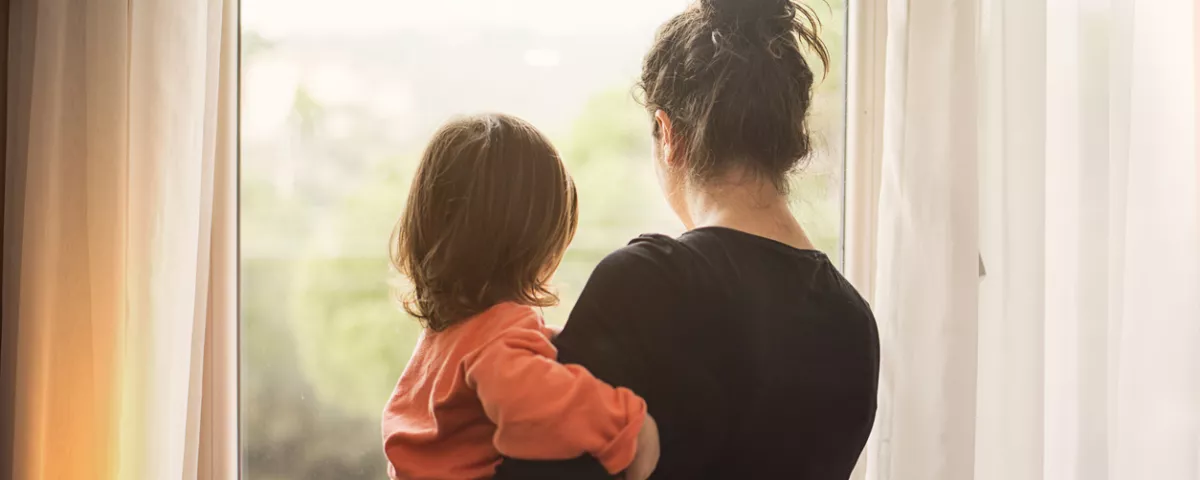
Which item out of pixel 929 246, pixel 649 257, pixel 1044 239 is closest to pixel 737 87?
pixel 649 257

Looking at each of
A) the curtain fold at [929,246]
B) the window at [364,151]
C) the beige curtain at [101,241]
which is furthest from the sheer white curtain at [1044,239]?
the beige curtain at [101,241]

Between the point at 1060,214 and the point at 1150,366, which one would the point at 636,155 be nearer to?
the point at 1060,214

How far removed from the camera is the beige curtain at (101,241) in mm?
1409

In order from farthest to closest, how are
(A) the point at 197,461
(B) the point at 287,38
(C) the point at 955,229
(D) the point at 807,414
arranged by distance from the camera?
(B) the point at 287,38 → (A) the point at 197,461 → (C) the point at 955,229 → (D) the point at 807,414

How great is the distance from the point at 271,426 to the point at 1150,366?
158 centimetres

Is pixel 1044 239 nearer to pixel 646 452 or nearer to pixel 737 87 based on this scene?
pixel 737 87

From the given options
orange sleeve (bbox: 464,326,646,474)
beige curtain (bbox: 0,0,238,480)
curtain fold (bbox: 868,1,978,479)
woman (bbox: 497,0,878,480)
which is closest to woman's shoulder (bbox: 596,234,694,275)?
woman (bbox: 497,0,878,480)

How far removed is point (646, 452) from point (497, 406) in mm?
164

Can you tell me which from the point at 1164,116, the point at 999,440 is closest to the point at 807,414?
the point at 999,440

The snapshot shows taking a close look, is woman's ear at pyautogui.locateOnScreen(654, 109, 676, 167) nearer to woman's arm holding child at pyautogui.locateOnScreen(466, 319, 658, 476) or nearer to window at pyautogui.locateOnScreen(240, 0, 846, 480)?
woman's arm holding child at pyautogui.locateOnScreen(466, 319, 658, 476)

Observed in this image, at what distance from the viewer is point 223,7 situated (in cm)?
160

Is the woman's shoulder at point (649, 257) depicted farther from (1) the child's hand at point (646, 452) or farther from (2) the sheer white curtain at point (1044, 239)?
(2) the sheer white curtain at point (1044, 239)

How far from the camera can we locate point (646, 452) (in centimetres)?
94

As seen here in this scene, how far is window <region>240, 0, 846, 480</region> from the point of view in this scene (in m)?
1.77
